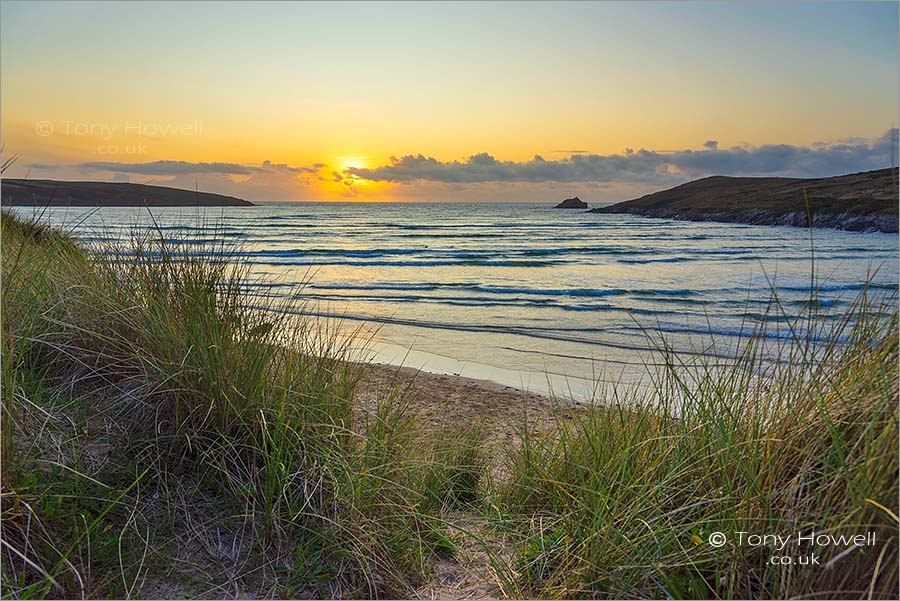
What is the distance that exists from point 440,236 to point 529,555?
31.9 metres

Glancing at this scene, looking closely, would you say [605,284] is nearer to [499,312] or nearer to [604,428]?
[499,312]

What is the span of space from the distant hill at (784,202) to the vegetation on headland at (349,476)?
1574cm

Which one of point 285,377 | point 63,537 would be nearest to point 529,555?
point 285,377

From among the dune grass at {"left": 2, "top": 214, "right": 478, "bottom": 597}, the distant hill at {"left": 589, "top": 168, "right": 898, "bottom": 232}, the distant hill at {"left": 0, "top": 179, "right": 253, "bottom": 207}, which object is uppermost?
the distant hill at {"left": 589, "top": 168, "right": 898, "bottom": 232}

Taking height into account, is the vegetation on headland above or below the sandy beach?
above

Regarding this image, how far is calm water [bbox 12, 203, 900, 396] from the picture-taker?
7.86 metres

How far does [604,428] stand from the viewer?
278cm

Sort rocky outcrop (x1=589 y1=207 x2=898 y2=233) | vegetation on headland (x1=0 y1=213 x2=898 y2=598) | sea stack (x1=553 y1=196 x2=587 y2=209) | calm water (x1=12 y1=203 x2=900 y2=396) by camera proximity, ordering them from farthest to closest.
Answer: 1. sea stack (x1=553 y1=196 x2=587 y2=209)
2. rocky outcrop (x1=589 y1=207 x2=898 y2=233)
3. calm water (x1=12 y1=203 x2=900 y2=396)
4. vegetation on headland (x1=0 y1=213 x2=898 y2=598)

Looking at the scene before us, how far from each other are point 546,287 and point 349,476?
1332cm

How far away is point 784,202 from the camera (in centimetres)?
4188

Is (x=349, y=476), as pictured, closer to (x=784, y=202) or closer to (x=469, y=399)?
(x=469, y=399)

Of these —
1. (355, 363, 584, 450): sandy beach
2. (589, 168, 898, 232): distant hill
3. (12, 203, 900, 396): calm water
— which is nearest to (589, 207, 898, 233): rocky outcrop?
(589, 168, 898, 232): distant hill

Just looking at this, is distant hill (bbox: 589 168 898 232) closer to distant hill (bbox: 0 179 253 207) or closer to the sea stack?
distant hill (bbox: 0 179 253 207)

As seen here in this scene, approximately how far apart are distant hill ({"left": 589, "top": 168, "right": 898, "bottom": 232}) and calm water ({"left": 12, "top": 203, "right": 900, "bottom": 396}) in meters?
2.08
